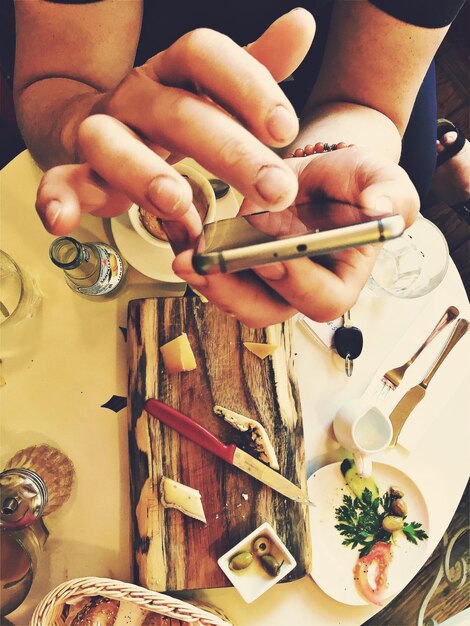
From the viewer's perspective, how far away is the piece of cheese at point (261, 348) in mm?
1055

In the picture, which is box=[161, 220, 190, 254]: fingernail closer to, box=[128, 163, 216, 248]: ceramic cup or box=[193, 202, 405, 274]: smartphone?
box=[193, 202, 405, 274]: smartphone

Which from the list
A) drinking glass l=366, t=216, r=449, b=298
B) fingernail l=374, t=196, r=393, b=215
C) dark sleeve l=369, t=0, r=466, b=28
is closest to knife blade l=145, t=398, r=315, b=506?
drinking glass l=366, t=216, r=449, b=298

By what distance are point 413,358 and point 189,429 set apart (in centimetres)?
54

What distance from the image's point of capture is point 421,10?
0.95m

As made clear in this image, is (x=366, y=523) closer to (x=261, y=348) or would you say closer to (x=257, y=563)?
(x=257, y=563)

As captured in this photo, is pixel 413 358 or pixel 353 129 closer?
pixel 353 129

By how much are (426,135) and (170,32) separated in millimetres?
739

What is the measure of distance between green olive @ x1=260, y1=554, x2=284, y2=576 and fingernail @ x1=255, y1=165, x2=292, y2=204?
0.75 meters

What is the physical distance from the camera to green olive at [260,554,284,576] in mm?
973

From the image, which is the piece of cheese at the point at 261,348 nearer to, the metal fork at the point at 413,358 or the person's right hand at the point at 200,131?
the metal fork at the point at 413,358

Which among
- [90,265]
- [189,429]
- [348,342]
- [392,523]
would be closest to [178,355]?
[189,429]

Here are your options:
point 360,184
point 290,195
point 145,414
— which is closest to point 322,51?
point 360,184

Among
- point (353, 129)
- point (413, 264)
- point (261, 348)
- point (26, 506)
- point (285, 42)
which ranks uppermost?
point (285, 42)

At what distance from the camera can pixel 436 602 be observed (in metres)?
1.86
